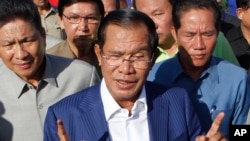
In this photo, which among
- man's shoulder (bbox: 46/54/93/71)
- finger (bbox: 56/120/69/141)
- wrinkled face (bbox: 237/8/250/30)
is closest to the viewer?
finger (bbox: 56/120/69/141)

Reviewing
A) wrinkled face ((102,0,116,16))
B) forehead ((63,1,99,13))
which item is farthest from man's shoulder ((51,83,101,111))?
wrinkled face ((102,0,116,16))

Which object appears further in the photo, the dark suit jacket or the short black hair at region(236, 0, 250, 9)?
the short black hair at region(236, 0, 250, 9)

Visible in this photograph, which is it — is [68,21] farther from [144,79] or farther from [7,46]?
[144,79]

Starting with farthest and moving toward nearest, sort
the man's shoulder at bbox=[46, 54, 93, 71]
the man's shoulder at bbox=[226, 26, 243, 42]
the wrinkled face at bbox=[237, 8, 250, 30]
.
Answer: the man's shoulder at bbox=[226, 26, 243, 42] < the wrinkled face at bbox=[237, 8, 250, 30] < the man's shoulder at bbox=[46, 54, 93, 71]

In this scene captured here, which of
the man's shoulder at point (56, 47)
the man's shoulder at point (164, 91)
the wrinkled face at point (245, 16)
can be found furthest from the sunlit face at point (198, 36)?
the wrinkled face at point (245, 16)

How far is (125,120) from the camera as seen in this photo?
255cm

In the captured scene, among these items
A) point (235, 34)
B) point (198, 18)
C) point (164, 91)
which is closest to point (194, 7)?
point (198, 18)

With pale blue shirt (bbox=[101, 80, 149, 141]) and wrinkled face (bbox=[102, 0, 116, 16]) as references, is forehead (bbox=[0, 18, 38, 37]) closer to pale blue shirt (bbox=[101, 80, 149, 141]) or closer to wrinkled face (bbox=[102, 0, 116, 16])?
pale blue shirt (bbox=[101, 80, 149, 141])

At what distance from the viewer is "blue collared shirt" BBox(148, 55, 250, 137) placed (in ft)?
9.95

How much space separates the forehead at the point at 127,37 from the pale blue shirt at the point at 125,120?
0.75 ft

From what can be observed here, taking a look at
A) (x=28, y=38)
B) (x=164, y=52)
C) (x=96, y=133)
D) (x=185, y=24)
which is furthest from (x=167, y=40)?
(x=96, y=133)

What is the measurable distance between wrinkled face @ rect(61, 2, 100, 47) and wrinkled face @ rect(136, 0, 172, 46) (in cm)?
37

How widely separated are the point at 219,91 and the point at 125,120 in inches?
29.4

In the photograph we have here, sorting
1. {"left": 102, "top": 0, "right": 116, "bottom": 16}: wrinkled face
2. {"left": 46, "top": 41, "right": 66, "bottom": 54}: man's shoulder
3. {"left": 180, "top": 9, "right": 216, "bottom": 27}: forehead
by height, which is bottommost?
{"left": 46, "top": 41, "right": 66, "bottom": 54}: man's shoulder
